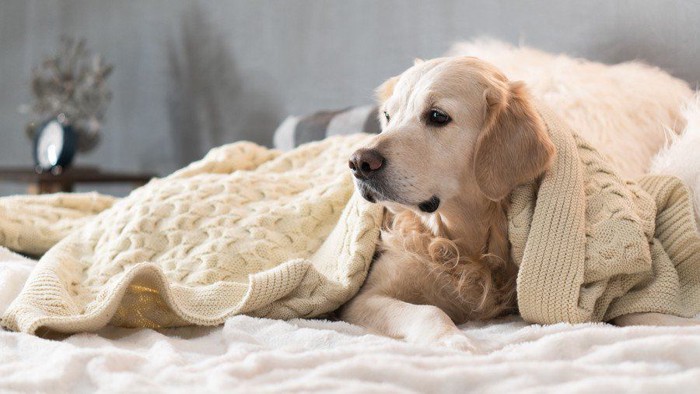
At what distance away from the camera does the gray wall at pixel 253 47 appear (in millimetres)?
2188

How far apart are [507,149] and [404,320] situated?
0.35 meters

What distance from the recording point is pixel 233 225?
1.67 m

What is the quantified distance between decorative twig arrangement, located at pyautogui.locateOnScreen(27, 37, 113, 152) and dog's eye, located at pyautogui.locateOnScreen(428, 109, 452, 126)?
2.84 meters

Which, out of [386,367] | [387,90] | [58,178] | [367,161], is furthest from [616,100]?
[58,178]

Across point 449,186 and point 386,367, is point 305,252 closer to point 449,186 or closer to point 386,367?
point 449,186

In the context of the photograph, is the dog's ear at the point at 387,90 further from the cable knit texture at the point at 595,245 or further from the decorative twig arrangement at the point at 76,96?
the decorative twig arrangement at the point at 76,96

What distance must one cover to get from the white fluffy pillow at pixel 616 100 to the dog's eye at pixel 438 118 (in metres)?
0.55

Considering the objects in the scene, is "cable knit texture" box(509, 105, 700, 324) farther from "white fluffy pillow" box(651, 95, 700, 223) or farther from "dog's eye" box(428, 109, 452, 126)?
"dog's eye" box(428, 109, 452, 126)

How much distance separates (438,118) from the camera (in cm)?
141

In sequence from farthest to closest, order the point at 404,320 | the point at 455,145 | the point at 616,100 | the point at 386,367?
the point at 616,100 < the point at 455,145 < the point at 404,320 < the point at 386,367

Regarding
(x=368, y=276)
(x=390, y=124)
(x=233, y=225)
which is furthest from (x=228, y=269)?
(x=390, y=124)

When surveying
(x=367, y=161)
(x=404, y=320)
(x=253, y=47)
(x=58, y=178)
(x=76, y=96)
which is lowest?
(x=58, y=178)

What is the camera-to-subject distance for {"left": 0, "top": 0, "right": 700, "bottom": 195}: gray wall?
219 cm

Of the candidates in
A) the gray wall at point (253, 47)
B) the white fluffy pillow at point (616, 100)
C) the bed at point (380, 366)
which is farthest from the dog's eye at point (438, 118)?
the gray wall at point (253, 47)
